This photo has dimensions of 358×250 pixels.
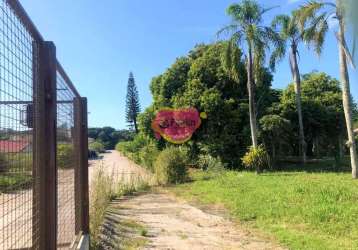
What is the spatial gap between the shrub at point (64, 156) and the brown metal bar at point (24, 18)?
1239mm

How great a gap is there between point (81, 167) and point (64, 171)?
6.86ft

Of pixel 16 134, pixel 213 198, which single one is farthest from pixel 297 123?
pixel 16 134

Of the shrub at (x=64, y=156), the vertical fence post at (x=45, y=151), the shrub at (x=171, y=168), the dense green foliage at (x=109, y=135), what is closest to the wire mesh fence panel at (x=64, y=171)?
the shrub at (x=64, y=156)

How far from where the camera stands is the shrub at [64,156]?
3.64 metres

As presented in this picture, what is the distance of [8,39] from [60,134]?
2020 mm

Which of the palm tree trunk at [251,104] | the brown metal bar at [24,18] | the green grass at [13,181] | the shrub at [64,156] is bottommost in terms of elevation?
the green grass at [13,181]

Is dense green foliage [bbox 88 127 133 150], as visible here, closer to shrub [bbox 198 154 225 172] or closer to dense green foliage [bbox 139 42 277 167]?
dense green foliage [bbox 139 42 277 167]

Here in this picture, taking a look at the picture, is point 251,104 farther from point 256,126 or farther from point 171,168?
point 171,168

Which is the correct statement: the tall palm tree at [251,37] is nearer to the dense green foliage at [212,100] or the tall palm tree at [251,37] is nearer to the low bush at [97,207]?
the dense green foliage at [212,100]

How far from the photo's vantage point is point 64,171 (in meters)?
4.01

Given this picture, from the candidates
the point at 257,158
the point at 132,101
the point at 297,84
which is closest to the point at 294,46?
the point at 297,84

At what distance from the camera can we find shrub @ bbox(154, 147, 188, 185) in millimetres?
17938

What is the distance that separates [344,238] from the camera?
6809 millimetres

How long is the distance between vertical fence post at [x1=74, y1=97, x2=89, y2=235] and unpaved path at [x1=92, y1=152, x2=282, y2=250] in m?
1.41
